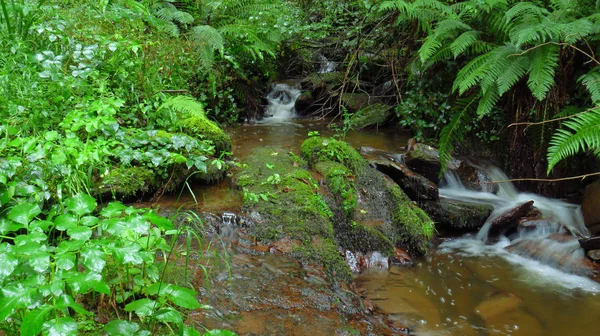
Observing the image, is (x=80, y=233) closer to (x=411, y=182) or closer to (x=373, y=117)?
(x=411, y=182)

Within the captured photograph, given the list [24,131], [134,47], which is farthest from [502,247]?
[24,131]

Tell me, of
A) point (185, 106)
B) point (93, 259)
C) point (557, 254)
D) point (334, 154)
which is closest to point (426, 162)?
point (334, 154)

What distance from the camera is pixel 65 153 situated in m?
2.22

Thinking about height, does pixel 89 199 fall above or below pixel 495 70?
below

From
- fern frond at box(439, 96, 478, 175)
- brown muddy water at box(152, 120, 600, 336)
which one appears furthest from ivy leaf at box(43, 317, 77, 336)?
fern frond at box(439, 96, 478, 175)

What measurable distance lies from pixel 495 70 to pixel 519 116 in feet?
3.09

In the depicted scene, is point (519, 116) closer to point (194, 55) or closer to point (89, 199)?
point (194, 55)

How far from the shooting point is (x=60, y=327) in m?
1.28

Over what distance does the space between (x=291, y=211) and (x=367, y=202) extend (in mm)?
976

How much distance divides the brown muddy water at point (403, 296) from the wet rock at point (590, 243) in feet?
1.28

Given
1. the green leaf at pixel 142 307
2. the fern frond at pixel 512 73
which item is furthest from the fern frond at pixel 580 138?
the green leaf at pixel 142 307

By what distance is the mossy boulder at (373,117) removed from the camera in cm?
651

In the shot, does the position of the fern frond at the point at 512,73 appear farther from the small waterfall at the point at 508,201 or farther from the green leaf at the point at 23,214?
the green leaf at the point at 23,214

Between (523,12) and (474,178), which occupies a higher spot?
(523,12)
